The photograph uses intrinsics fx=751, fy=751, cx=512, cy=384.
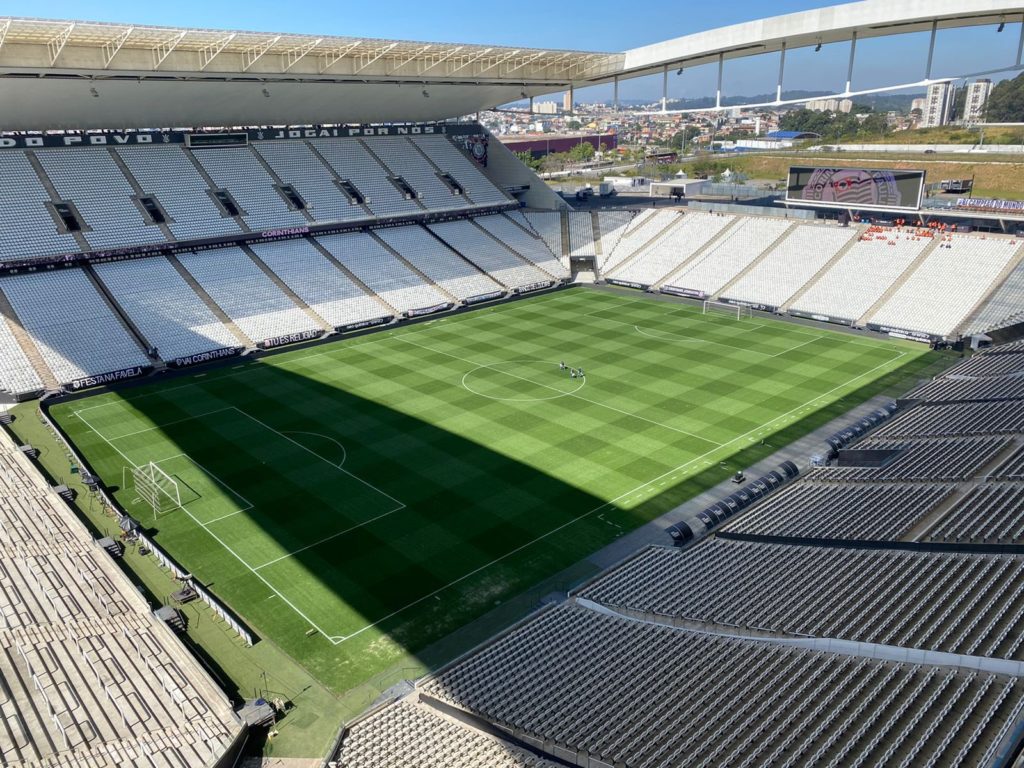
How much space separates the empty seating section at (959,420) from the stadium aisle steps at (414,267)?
3567cm

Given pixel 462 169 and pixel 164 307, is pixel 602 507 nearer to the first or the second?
pixel 164 307

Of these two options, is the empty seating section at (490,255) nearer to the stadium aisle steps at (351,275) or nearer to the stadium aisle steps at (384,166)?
the stadium aisle steps at (384,166)

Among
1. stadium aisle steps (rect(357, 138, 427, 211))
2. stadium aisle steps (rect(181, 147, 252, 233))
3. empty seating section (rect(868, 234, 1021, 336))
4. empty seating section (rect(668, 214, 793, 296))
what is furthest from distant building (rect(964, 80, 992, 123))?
stadium aisle steps (rect(181, 147, 252, 233))

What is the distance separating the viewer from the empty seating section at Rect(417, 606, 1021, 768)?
14.2m

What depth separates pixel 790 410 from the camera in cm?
3866

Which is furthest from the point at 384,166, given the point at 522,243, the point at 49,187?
the point at 49,187

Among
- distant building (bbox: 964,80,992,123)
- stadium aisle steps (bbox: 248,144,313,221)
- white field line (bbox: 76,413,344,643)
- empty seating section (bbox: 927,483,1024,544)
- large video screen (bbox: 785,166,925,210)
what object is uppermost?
distant building (bbox: 964,80,992,123)

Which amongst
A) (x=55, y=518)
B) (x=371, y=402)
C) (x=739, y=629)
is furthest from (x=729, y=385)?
(x=55, y=518)

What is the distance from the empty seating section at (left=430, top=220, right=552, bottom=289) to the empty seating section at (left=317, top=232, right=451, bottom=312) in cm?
695

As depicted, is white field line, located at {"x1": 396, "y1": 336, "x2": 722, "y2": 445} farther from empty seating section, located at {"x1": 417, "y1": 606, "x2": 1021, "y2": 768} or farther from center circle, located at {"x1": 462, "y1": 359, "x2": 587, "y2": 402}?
empty seating section, located at {"x1": 417, "y1": 606, "x2": 1021, "y2": 768}

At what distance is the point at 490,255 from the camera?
68.6 meters

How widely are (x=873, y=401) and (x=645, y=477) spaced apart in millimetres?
15610

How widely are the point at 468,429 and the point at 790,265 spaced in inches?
1467

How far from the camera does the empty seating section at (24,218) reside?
163 feet
